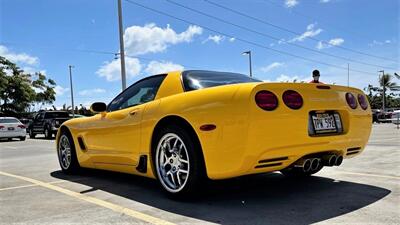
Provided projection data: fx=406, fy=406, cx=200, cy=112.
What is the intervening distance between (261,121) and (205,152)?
59cm

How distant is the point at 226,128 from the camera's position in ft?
11.4

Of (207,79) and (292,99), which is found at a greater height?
(207,79)

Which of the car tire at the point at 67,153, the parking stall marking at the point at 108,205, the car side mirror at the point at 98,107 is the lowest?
the parking stall marking at the point at 108,205

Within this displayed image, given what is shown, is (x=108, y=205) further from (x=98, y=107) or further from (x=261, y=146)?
(x=98, y=107)

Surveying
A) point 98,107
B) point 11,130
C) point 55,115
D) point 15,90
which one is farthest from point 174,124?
point 15,90

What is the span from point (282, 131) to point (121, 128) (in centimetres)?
212

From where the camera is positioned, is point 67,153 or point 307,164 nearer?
point 307,164

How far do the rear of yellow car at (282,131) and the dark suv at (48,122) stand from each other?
18735 mm

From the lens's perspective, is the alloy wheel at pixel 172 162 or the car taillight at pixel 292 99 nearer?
the car taillight at pixel 292 99

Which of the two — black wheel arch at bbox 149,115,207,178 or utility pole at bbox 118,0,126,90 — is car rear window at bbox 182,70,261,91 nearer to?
black wheel arch at bbox 149,115,207,178

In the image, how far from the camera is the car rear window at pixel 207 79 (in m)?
4.25

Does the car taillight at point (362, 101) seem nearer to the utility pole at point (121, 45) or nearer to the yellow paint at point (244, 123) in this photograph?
the yellow paint at point (244, 123)

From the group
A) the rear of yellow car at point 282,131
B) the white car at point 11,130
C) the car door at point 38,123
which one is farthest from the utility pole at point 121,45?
the rear of yellow car at point 282,131

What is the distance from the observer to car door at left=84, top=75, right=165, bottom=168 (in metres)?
4.60
